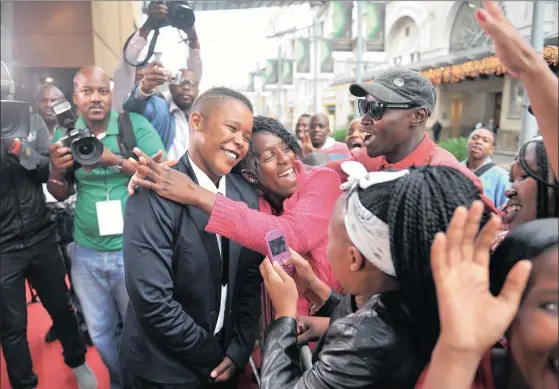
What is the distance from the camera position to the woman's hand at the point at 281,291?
1.13 metres

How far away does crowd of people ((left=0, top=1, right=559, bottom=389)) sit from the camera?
716 millimetres

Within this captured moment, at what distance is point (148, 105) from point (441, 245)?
2532 millimetres

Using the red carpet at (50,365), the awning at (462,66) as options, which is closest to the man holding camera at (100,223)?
the red carpet at (50,365)

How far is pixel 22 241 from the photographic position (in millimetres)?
2359

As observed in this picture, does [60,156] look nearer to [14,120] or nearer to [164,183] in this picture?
[14,120]

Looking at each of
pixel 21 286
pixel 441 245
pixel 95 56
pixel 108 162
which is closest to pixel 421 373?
pixel 441 245

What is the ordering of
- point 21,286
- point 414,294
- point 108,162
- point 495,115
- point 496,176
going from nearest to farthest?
point 414,294 → point 108,162 → point 21,286 → point 496,176 → point 495,115

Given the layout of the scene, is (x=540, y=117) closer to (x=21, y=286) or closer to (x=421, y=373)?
(x=421, y=373)

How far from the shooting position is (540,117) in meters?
0.76

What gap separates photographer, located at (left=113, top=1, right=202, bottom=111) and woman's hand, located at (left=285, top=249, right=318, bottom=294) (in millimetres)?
1816

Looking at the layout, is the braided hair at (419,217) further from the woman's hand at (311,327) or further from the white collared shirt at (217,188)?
the white collared shirt at (217,188)

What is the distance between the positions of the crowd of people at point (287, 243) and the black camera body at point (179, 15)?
0.06 m

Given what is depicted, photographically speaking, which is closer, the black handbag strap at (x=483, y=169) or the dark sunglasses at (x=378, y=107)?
the dark sunglasses at (x=378, y=107)

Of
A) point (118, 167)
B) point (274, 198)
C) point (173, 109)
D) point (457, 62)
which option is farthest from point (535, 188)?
point (457, 62)
